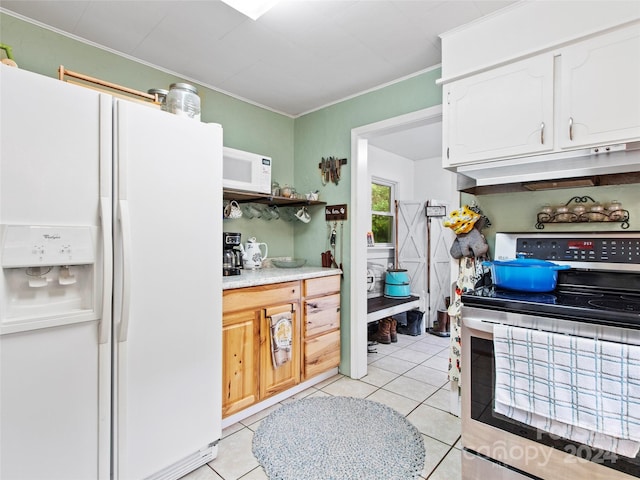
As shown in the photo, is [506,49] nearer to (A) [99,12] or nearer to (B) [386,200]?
(A) [99,12]

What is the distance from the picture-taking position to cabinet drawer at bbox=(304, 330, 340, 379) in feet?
8.34

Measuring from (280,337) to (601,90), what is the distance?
7.26ft

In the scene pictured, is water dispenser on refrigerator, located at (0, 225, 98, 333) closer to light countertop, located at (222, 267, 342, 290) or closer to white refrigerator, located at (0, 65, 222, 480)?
white refrigerator, located at (0, 65, 222, 480)

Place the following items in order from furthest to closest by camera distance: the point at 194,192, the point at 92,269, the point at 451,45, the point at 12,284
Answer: the point at 451,45 → the point at 194,192 → the point at 92,269 → the point at 12,284

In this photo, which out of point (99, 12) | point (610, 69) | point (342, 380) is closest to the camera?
point (610, 69)

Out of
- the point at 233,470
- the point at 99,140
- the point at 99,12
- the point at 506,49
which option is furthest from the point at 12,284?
the point at 506,49

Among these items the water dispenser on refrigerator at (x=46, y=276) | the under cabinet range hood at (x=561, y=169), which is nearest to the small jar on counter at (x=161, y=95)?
the water dispenser on refrigerator at (x=46, y=276)

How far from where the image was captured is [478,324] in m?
1.46

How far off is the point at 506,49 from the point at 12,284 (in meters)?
2.44

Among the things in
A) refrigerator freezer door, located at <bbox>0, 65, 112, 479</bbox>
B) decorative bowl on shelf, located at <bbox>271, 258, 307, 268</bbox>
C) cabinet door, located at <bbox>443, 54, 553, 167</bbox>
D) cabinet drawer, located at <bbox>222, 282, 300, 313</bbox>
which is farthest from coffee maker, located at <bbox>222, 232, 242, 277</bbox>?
cabinet door, located at <bbox>443, 54, 553, 167</bbox>

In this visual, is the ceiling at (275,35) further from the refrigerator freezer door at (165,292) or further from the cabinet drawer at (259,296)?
the cabinet drawer at (259,296)

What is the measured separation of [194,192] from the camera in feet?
→ 5.32

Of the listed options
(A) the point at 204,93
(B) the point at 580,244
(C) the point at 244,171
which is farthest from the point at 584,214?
(A) the point at 204,93

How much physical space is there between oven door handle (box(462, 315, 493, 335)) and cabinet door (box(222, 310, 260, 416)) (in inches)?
50.8
